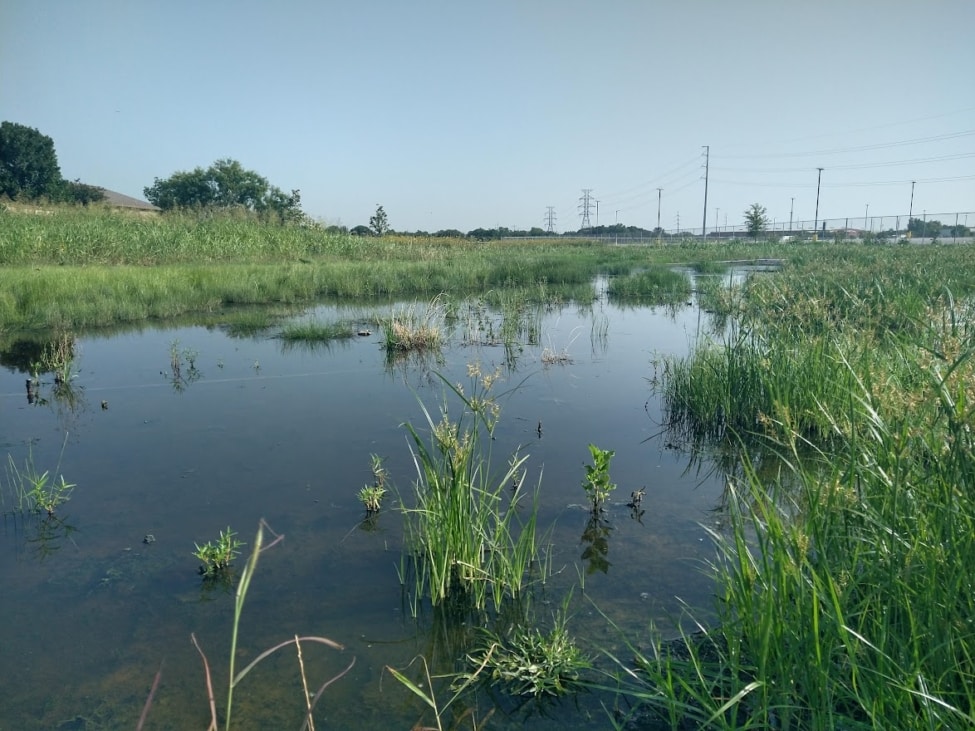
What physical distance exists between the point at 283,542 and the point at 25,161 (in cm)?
5202

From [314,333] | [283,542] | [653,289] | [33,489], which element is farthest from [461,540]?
[653,289]

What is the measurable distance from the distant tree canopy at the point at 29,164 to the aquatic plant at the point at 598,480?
4715 centimetres

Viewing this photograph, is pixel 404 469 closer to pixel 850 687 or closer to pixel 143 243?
pixel 850 687

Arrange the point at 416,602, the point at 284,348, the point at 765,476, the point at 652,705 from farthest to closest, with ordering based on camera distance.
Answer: the point at 284,348, the point at 765,476, the point at 416,602, the point at 652,705

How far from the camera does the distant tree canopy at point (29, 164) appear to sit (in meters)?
43.5

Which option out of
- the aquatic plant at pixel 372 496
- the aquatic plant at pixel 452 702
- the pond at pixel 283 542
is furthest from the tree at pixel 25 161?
the aquatic plant at pixel 452 702

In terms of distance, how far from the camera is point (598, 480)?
13.4 ft

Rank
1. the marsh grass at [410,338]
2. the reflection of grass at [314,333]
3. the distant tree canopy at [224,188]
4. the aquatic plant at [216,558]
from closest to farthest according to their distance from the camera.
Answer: the aquatic plant at [216,558] < the marsh grass at [410,338] < the reflection of grass at [314,333] < the distant tree canopy at [224,188]

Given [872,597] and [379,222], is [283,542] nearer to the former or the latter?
[872,597]

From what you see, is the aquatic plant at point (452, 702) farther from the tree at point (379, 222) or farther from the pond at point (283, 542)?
the tree at point (379, 222)

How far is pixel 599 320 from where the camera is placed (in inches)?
469

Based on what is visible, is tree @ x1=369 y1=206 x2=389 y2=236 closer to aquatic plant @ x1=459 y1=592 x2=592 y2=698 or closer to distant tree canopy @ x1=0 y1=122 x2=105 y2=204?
distant tree canopy @ x1=0 y1=122 x2=105 y2=204

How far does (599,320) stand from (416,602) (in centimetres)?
921

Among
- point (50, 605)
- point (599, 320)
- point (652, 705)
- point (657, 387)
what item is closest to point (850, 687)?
point (652, 705)
